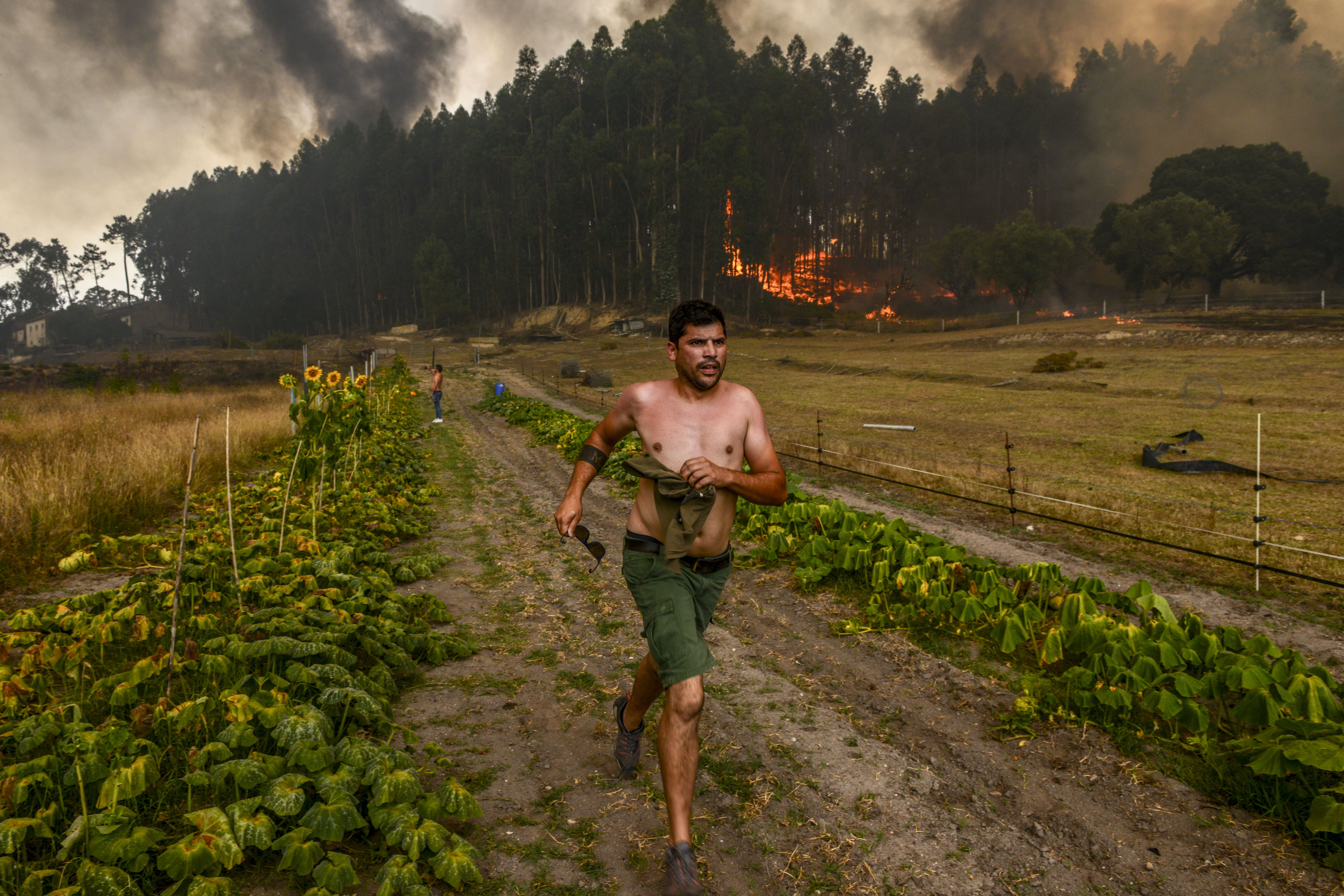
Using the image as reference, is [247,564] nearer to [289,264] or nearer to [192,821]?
[192,821]

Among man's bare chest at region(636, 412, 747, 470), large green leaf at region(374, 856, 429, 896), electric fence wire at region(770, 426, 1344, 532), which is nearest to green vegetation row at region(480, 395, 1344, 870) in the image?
electric fence wire at region(770, 426, 1344, 532)

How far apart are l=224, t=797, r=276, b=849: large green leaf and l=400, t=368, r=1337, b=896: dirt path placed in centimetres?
85

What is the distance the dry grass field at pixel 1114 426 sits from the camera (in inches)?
338

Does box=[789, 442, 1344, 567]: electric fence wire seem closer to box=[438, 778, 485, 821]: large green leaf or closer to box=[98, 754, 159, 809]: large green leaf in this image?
box=[438, 778, 485, 821]: large green leaf

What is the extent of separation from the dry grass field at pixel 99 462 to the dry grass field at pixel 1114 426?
33.9 ft

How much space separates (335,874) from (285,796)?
0.43m

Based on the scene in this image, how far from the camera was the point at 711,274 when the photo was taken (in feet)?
228

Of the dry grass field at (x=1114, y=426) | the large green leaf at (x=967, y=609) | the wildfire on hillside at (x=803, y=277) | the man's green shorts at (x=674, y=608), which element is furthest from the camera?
the wildfire on hillside at (x=803, y=277)

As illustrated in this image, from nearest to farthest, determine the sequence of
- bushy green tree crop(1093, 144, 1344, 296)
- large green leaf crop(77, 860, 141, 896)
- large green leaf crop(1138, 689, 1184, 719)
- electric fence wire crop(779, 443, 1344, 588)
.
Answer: large green leaf crop(77, 860, 141, 896)
large green leaf crop(1138, 689, 1184, 719)
electric fence wire crop(779, 443, 1344, 588)
bushy green tree crop(1093, 144, 1344, 296)

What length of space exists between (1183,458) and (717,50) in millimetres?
79981

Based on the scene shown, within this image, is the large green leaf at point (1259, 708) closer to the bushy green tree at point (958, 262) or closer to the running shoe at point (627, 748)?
the running shoe at point (627, 748)

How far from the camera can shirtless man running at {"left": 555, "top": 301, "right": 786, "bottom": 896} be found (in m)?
2.85

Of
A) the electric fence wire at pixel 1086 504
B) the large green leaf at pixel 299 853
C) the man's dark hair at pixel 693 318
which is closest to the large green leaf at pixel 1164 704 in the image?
the electric fence wire at pixel 1086 504

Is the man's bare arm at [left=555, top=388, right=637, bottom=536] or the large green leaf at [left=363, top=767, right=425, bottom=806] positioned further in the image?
the man's bare arm at [left=555, top=388, right=637, bottom=536]
